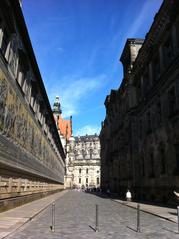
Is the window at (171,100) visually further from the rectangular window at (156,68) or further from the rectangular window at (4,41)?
the rectangular window at (4,41)

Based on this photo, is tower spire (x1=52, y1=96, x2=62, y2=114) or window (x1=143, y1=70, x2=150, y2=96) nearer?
window (x1=143, y1=70, x2=150, y2=96)

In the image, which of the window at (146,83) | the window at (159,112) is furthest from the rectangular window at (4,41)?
the window at (146,83)

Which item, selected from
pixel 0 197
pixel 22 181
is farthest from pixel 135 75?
pixel 0 197

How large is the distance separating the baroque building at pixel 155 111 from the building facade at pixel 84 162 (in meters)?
84.0

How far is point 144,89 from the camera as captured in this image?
32.3 metres

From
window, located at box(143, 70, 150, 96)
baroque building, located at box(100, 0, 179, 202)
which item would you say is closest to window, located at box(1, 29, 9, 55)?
baroque building, located at box(100, 0, 179, 202)

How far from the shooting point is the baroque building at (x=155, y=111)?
22.9 meters

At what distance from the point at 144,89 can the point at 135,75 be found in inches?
148

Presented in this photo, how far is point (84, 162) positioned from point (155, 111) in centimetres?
11622

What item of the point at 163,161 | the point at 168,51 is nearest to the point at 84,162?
the point at 163,161

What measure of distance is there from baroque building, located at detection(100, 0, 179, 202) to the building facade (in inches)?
3306

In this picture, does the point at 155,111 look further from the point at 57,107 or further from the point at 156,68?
the point at 57,107

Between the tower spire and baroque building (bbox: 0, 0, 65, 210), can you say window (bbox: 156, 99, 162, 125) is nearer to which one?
baroque building (bbox: 0, 0, 65, 210)

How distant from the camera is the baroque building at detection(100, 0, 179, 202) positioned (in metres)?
22.9
